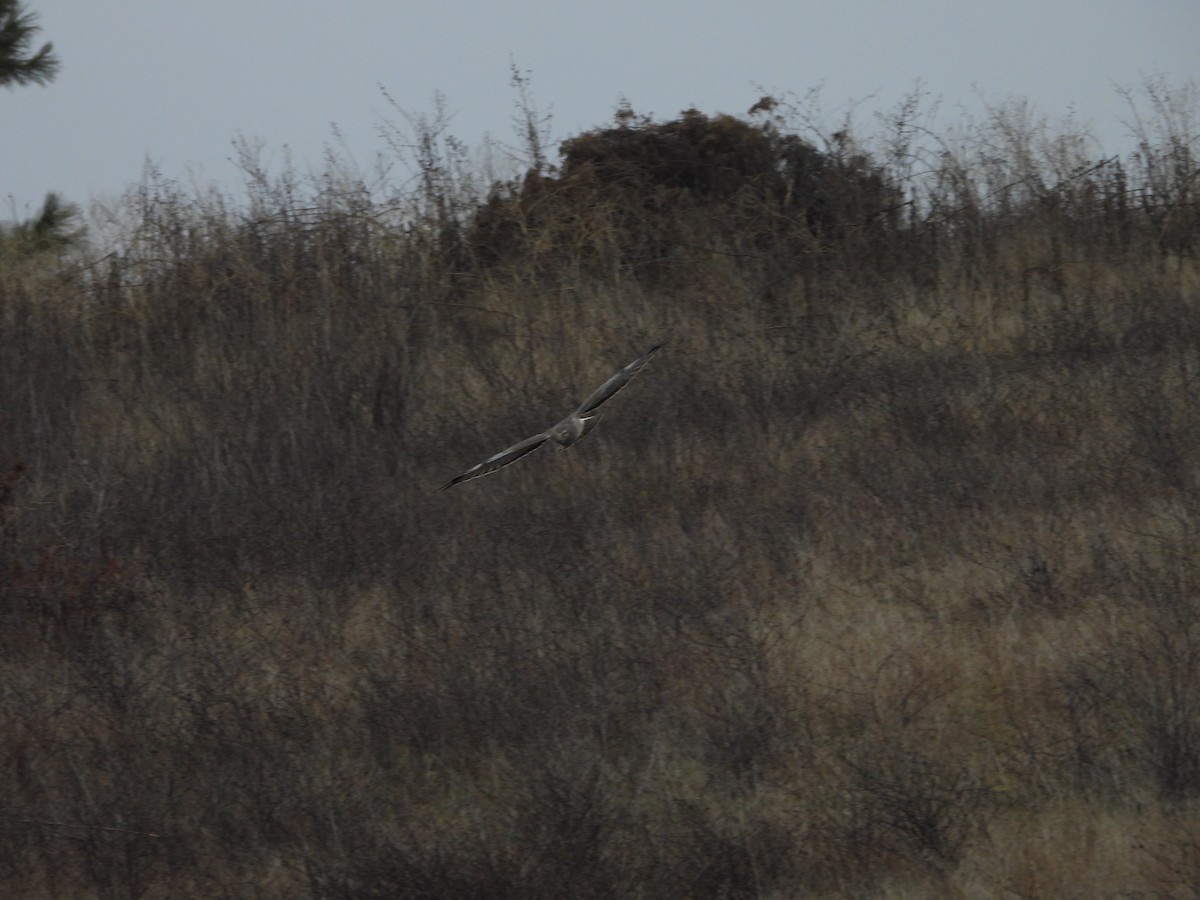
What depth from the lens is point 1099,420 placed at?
24.2ft

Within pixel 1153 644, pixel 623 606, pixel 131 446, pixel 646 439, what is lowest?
pixel 1153 644

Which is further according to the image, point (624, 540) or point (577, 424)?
→ point (624, 540)

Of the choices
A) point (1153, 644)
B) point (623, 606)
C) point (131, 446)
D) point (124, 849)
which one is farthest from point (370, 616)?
point (1153, 644)

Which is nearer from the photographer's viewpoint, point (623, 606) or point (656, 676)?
point (656, 676)

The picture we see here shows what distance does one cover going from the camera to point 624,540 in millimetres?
6570

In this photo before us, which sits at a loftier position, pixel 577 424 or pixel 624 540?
pixel 577 424

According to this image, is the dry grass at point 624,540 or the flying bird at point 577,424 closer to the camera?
the flying bird at point 577,424

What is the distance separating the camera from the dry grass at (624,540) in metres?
4.56

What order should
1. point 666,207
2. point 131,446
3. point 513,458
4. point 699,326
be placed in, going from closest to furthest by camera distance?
point 513,458
point 131,446
point 699,326
point 666,207

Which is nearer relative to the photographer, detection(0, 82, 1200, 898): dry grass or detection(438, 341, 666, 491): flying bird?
detection(438, 341, 666, 491): flying bird

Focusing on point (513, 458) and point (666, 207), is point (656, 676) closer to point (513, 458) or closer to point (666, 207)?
point (513, 458)

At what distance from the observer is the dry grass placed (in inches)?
180

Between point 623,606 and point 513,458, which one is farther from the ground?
point 513,458

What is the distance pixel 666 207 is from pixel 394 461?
3910mm
